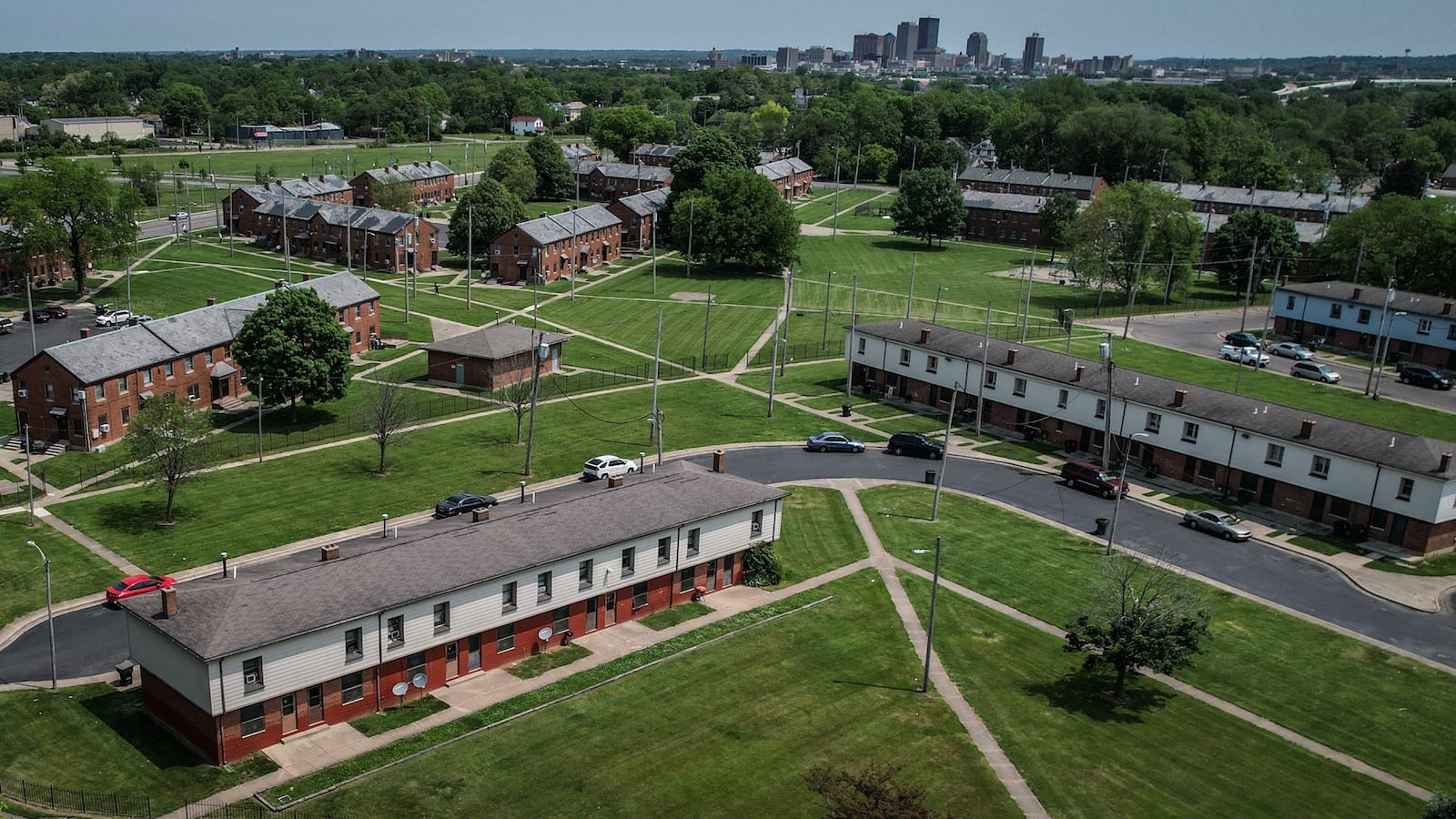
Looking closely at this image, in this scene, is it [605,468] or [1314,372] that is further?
[1314,372]

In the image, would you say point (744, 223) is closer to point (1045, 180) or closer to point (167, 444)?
point (1045, 180)

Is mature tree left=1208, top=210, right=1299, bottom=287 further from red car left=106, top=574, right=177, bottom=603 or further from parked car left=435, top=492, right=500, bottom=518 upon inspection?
red car left=106, top=574, right=177, bottom=603

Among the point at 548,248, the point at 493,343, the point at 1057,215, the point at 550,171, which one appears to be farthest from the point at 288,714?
the point at 550,171

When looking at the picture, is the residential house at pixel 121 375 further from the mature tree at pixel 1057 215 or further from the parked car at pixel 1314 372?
the mature tree at pixel 1057 215

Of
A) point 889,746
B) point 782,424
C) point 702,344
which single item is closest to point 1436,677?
point 889,746

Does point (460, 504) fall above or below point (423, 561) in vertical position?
below

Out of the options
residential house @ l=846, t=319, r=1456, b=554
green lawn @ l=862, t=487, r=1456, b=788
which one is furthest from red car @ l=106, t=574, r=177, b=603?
residential house @ l=846, t=319, r=1456, b=554

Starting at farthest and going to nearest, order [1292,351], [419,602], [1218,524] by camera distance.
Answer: [1292,351], [1218,524], [419,602]

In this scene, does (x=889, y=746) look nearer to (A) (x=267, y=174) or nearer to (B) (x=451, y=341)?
(B) (x=451, y=341)
